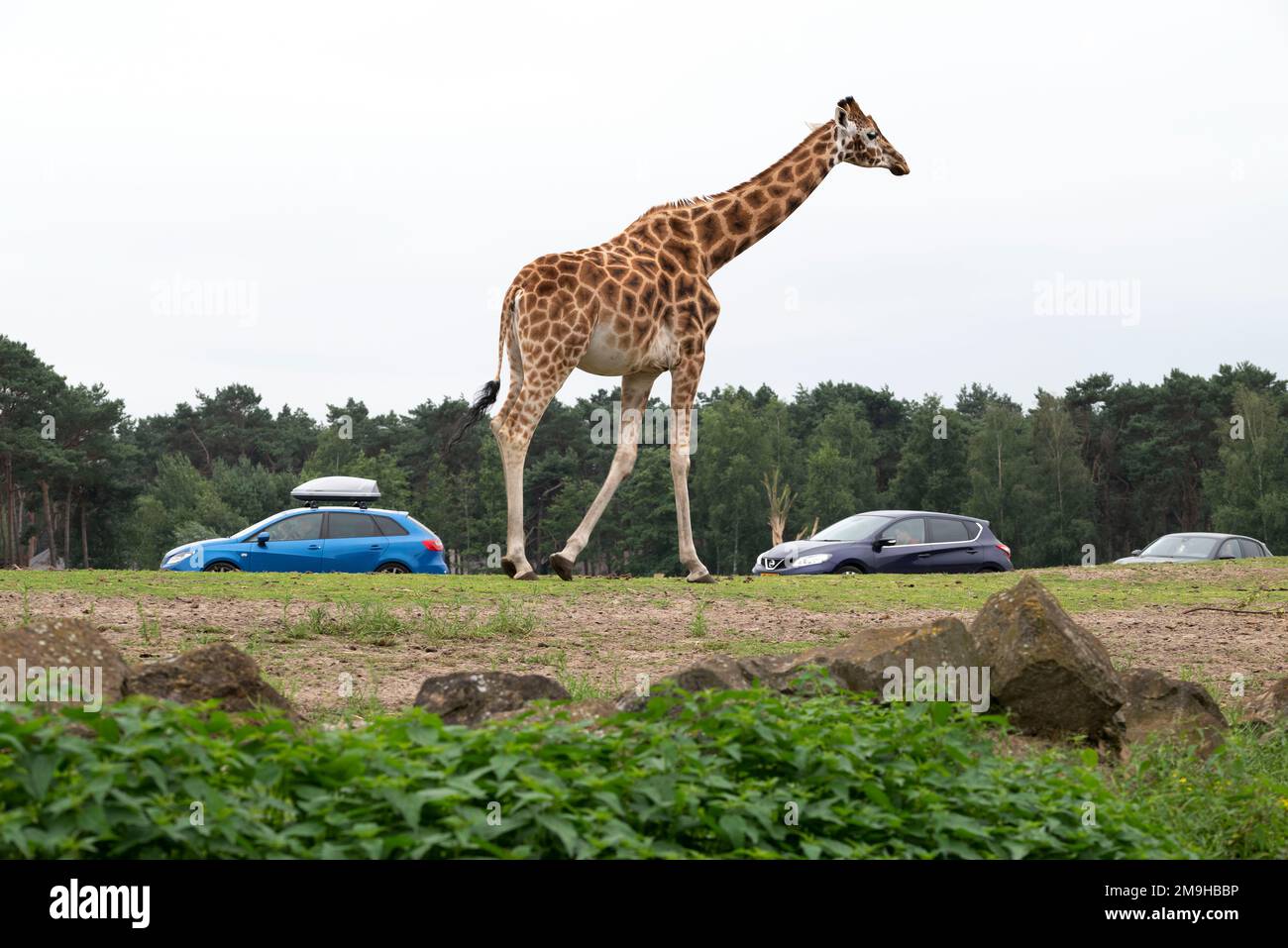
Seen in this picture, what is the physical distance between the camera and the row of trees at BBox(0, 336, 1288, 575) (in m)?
69.6

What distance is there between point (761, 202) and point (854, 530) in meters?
9.20

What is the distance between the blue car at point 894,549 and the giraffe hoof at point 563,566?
8190mm

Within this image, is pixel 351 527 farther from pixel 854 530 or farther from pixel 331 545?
pixel 854 530

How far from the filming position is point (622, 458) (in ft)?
45.0

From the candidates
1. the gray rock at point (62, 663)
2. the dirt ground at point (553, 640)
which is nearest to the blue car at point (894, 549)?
the dirt ground at point (553, 640)

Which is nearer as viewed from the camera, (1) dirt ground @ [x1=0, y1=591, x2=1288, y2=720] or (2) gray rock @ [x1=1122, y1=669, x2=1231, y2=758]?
(2) gray rock @ [x1=1122, y1=669, x2=1231, y2=758]

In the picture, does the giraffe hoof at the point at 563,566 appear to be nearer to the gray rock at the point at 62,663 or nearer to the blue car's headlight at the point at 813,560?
the gray rock at the point at 62,663

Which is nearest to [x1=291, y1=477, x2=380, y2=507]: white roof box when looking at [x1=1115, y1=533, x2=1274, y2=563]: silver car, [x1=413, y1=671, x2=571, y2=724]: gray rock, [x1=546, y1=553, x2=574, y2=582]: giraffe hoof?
[x1=1115, y1=533, x2=1274, y2=563]: silver car

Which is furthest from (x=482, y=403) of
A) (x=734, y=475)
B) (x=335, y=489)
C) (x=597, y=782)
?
(x=734, y=475)

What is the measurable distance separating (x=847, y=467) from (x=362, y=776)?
78.4 meters

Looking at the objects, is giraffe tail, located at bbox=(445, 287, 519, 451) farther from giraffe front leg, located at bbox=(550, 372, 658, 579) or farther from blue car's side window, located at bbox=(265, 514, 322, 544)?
blue car's side window, located at bbox=(265, 514, 322, 544)

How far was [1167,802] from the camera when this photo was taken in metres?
5.95

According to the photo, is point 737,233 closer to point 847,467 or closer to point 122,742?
point 122,742

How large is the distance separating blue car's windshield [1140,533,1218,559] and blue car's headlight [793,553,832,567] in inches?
419
